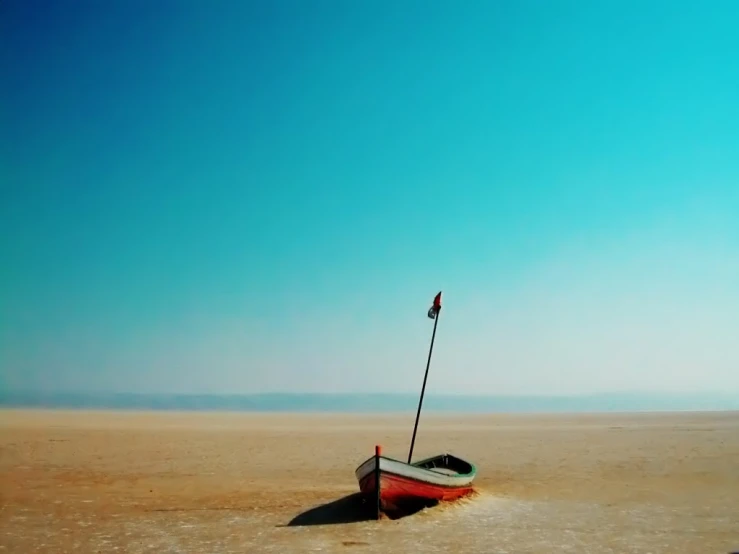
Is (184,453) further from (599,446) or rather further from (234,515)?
(599,446)

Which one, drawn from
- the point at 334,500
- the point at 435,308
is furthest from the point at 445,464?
the point at 435,308

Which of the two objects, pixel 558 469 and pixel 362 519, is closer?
pixel 362 519

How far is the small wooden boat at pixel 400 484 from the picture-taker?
14.5 metres

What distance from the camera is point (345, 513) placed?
51.3 ft

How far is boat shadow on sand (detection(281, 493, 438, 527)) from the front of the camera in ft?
48.8

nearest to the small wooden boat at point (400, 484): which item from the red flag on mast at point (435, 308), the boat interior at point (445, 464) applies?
the boat interior at point (445, 464)

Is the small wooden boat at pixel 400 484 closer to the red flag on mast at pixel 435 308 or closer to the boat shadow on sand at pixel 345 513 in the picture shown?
the boat shadow on sand at pixel 345 513

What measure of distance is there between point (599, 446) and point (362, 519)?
22270 mm

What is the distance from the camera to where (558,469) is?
24.1 m

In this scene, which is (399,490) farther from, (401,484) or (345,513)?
(345,513)

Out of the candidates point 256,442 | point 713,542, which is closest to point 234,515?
point 713,542

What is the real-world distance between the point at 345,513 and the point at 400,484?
1.91 meters

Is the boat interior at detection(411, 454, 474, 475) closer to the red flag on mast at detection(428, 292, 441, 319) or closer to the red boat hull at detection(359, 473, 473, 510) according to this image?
the red boat hull at detection(359, 473, 473, 510)

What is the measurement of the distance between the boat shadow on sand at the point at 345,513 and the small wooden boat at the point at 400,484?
0.14 metres
